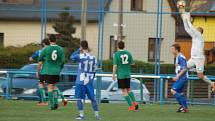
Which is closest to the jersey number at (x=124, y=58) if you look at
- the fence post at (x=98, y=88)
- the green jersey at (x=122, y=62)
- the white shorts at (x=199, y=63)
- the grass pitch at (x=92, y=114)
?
the green jersey at (x=122, y=62)

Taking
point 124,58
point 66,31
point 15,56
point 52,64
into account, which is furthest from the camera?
point 66,31

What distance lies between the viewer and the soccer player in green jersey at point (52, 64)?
2019 cm

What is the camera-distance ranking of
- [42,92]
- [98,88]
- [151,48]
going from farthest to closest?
1. [151,48]
2. [98,88]
3. [42,92]

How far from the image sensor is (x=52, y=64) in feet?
67.3

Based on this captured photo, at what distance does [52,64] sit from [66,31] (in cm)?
1424

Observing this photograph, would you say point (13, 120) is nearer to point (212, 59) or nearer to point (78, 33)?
point (212, 59)

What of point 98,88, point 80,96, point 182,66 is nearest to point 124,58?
point 182,66

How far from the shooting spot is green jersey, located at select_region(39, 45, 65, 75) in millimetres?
20188

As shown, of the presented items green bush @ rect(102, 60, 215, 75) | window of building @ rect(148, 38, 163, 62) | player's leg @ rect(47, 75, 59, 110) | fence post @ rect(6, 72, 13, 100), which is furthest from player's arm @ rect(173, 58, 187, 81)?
window of building @ rect(148, 38, 163, 62)

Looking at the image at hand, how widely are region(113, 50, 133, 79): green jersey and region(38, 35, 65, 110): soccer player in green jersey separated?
161cm

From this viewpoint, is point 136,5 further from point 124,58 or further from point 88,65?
point 88,65

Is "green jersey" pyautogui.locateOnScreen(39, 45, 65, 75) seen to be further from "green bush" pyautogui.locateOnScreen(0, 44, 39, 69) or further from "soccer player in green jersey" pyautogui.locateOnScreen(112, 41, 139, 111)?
"green bush" pyautogui.locateOnScreen(0, 44, 39, 69)

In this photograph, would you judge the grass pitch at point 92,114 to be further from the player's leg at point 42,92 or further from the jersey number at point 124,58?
the jersey number at point 124,58

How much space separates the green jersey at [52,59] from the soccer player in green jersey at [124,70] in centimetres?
163
